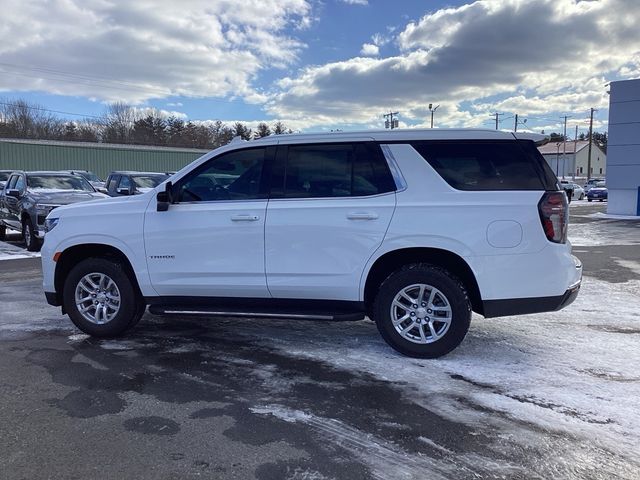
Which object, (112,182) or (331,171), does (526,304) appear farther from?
(112,182)

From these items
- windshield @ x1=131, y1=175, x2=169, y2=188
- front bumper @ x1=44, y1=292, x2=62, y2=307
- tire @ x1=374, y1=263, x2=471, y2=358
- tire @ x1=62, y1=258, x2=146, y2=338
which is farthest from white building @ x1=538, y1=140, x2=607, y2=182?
front bumper @ x1=44, y1=292, x2=62, y2=307

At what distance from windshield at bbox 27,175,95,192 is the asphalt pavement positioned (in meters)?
9.19

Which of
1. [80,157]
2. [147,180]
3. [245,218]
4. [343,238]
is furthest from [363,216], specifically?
[80,157]

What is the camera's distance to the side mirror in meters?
5.30

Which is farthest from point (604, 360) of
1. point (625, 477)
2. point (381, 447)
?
point (381, 447)

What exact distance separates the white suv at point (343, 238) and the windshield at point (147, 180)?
11.3 metres

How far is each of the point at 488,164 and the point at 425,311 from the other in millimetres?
1434

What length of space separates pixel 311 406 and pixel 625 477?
79.7 inches

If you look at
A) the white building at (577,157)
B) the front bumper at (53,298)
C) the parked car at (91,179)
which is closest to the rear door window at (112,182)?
the parked car at (91,179)

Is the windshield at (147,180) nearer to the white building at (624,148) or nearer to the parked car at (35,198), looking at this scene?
the parked car at (35,198)

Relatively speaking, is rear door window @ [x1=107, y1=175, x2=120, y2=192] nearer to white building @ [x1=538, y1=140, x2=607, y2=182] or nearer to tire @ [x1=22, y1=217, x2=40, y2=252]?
tire @ [x1=22, y1=217, x2=40, y2=252]

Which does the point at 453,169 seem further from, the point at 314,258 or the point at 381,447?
the point at 381,447

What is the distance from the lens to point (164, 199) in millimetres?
5305

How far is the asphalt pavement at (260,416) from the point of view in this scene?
3.16m
